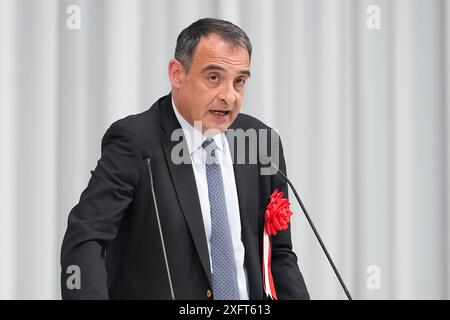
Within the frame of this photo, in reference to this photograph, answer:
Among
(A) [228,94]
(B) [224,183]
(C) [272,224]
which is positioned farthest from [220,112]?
(C) [272,224]

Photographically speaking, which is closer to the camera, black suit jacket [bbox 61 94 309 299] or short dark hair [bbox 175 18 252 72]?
black suit jacket [bbox 61 94 309 299]

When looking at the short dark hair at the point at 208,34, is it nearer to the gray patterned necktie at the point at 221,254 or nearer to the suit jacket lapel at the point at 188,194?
the suit jacket lapel at the point at 188,194

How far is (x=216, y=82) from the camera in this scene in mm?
1604

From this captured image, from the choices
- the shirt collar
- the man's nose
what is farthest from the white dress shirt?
the man's nose

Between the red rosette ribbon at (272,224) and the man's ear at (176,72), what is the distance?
1.09 feet

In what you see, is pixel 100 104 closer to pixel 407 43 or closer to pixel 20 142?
pixel 20 142

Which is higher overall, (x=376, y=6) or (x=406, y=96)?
(x=376, y=6)

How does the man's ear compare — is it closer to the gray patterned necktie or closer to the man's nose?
the man's nose

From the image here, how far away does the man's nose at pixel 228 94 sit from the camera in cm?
157

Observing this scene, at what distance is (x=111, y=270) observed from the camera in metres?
1.61

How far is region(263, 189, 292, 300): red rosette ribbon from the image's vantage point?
1.58 m

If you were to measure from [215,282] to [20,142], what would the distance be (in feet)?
4.07
